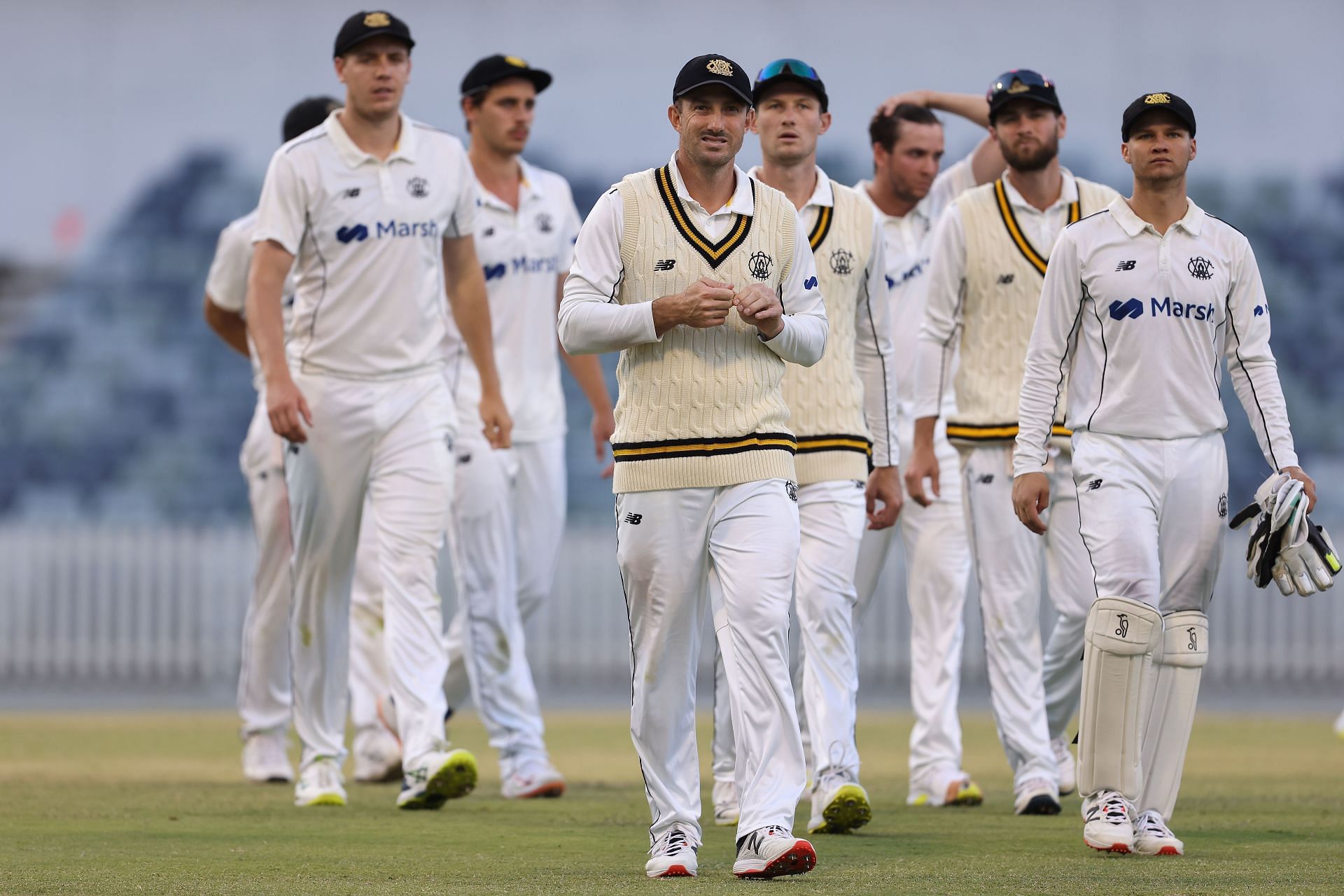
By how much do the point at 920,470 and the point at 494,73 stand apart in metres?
2.47

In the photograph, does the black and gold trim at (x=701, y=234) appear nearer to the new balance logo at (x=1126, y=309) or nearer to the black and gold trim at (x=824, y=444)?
the new balance logo at (x=1126, y=309)

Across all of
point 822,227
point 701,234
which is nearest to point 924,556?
point 822,227

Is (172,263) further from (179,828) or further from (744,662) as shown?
A: (744,662)

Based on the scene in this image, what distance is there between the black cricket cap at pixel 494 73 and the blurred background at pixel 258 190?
26.5 ft

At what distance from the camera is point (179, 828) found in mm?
6543

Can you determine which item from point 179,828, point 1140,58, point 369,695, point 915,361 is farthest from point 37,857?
point 1140,58

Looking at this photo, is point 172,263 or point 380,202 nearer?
point 380,202

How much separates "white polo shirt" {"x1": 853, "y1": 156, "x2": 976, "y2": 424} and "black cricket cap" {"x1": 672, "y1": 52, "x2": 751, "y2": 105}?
9.84ft

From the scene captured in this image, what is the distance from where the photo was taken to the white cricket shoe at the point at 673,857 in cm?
530

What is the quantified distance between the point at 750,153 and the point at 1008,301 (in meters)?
7.77

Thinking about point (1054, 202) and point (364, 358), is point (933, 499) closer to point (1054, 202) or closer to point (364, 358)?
point (1054, 202)

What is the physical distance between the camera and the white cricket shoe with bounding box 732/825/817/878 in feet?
16.6

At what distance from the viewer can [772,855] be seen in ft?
16.7

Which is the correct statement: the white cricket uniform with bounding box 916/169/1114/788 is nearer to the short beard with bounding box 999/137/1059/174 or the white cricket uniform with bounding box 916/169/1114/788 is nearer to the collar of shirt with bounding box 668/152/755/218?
the short beard with bounding box 999/137/1059/174
